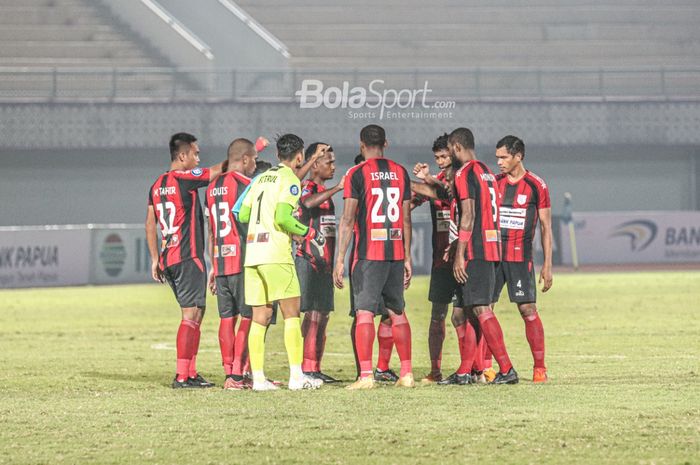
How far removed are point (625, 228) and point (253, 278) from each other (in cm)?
2280

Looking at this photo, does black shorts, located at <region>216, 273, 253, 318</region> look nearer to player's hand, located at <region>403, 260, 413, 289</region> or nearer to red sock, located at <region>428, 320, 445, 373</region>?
player's hand, located at <region>403, 260, 413, 289</region>

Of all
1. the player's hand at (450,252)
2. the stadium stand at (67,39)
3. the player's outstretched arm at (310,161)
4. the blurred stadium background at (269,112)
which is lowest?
the player's hand at (450,252)

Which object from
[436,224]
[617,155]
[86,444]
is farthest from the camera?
[617,155]

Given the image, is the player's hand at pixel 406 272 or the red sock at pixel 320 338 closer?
the player's hand at pixel 406 272

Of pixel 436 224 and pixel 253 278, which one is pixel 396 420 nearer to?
pixel 253 278

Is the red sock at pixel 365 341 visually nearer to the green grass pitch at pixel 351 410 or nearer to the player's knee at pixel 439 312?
the green grass pitch at pixel 351 410

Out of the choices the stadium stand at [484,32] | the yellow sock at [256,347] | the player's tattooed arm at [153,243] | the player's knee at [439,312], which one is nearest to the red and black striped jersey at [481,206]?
the player's knee at [439,312]

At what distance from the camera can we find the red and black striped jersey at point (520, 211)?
1020cm

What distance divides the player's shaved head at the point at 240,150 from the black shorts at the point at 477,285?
6.81 ft

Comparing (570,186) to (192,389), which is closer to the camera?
(192,389)

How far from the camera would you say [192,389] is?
986cm

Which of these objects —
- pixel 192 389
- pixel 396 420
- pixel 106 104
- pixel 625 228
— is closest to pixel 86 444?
pixel 396 420

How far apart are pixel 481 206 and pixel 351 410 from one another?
2253mm

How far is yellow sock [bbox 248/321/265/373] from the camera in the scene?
31.4ft
